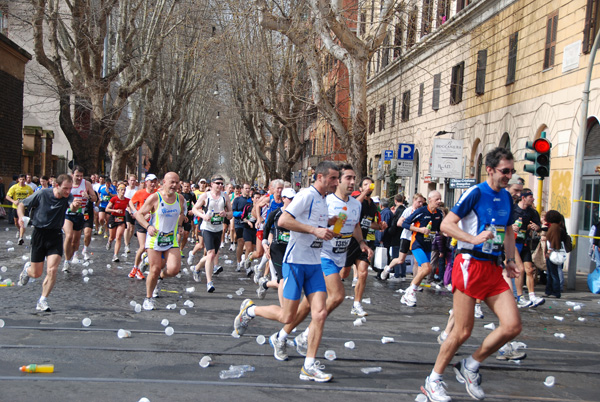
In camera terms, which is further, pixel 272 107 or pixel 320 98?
pixel 272 107

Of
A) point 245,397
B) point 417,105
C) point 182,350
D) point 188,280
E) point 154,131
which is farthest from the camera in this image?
point 154,131

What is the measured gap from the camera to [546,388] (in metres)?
5.68

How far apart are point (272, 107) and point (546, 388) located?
2612cm

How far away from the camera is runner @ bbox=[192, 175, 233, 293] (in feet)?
35.6

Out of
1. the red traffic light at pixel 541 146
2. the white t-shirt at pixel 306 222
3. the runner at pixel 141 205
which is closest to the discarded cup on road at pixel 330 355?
the white t-shirt at pixel 306 222

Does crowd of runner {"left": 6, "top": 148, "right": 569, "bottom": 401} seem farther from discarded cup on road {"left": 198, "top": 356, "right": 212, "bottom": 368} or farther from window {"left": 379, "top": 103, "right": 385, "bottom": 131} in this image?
window {"left": 379, "top": 103, "right": 385, "bottom": 131}

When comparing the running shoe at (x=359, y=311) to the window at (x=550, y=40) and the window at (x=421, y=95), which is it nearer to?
the window at (x=550, y=40)

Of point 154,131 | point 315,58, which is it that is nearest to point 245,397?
point 315,58


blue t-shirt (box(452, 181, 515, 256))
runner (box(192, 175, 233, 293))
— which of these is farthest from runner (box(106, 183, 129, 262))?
blue t-shirt (box(452, 181, 515, 256))

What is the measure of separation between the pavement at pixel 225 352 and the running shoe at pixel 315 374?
8cm

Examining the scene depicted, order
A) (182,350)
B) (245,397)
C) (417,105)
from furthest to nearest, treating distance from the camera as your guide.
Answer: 1. (417,105)
2. (182,350)
3. (245,397)

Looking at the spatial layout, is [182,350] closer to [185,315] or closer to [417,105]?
[185,315]

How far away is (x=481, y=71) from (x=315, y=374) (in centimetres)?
1867

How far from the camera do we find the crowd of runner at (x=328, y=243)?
205 inches
